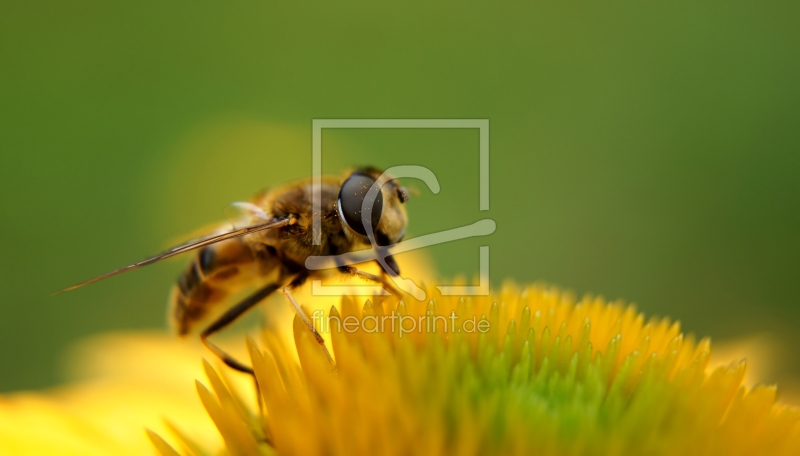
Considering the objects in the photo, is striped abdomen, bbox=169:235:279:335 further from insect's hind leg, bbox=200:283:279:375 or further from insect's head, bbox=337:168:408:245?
insect's head, bbox=337:168:408:245

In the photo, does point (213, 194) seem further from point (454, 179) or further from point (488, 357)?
point (488, 357)

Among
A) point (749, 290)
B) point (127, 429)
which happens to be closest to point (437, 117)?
point (749, 290)

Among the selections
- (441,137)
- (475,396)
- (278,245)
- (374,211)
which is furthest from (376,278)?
(441,137)

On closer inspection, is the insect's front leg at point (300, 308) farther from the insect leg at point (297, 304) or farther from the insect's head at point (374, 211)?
the insect's head at point (374, 211)

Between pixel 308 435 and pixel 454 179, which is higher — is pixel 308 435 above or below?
below

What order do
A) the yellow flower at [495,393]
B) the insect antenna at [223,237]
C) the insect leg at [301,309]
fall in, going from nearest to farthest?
the yellow flower at [495,393] < the insect leg at [301,309] < the insect antenna at [223,237]

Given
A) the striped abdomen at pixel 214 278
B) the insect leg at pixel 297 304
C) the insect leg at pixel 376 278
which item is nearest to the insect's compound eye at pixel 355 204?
the insect leg at pixel 376 278
